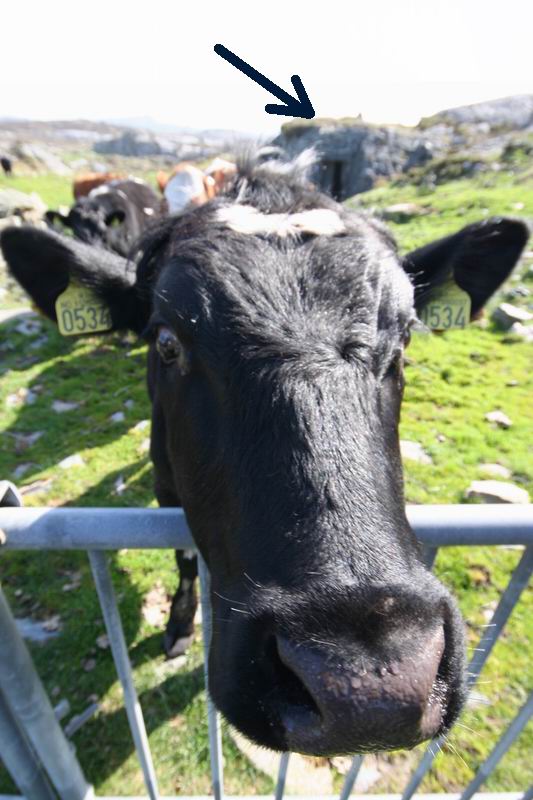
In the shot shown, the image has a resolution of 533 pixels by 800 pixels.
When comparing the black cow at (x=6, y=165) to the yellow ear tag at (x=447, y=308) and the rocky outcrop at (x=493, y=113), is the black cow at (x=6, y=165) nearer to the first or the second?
the rocky outcrop at (x=493, y=113)

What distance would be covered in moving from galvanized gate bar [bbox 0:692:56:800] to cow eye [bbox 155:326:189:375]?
141 cm

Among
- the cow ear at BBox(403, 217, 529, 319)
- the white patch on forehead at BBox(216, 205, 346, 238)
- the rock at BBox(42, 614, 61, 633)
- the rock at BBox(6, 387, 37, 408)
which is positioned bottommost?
the rock at BBox(6, 387, 37, 408)

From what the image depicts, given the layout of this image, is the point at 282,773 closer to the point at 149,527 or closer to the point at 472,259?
the point at 149,527

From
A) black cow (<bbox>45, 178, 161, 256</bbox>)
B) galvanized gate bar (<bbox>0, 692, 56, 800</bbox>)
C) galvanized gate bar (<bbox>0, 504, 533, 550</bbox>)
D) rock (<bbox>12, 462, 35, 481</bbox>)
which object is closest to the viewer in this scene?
galvanized gate bar (<bbox>0, 504, 533, 550</bbox>)

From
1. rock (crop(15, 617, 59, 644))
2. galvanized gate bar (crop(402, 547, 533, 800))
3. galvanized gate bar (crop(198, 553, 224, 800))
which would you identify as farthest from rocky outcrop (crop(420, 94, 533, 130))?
galvanized gate bar (crop(198, 553, 224, 800))

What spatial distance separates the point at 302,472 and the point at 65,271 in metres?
2.30

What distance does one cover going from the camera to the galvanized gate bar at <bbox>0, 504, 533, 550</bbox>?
1397 mm

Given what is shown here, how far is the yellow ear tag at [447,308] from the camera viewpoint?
3.17 meters

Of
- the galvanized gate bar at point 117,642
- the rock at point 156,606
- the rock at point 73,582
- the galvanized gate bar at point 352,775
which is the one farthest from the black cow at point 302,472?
the rock at point 73,582

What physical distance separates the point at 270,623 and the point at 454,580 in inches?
125

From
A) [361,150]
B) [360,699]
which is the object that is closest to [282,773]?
[360,699]

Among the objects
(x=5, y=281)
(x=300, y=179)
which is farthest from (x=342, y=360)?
(x=5, y=281)

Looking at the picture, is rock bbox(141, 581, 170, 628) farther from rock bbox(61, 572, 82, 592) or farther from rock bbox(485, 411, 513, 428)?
rock bbox(485, 411, 513, 428)

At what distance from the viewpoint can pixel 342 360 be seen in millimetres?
1634
